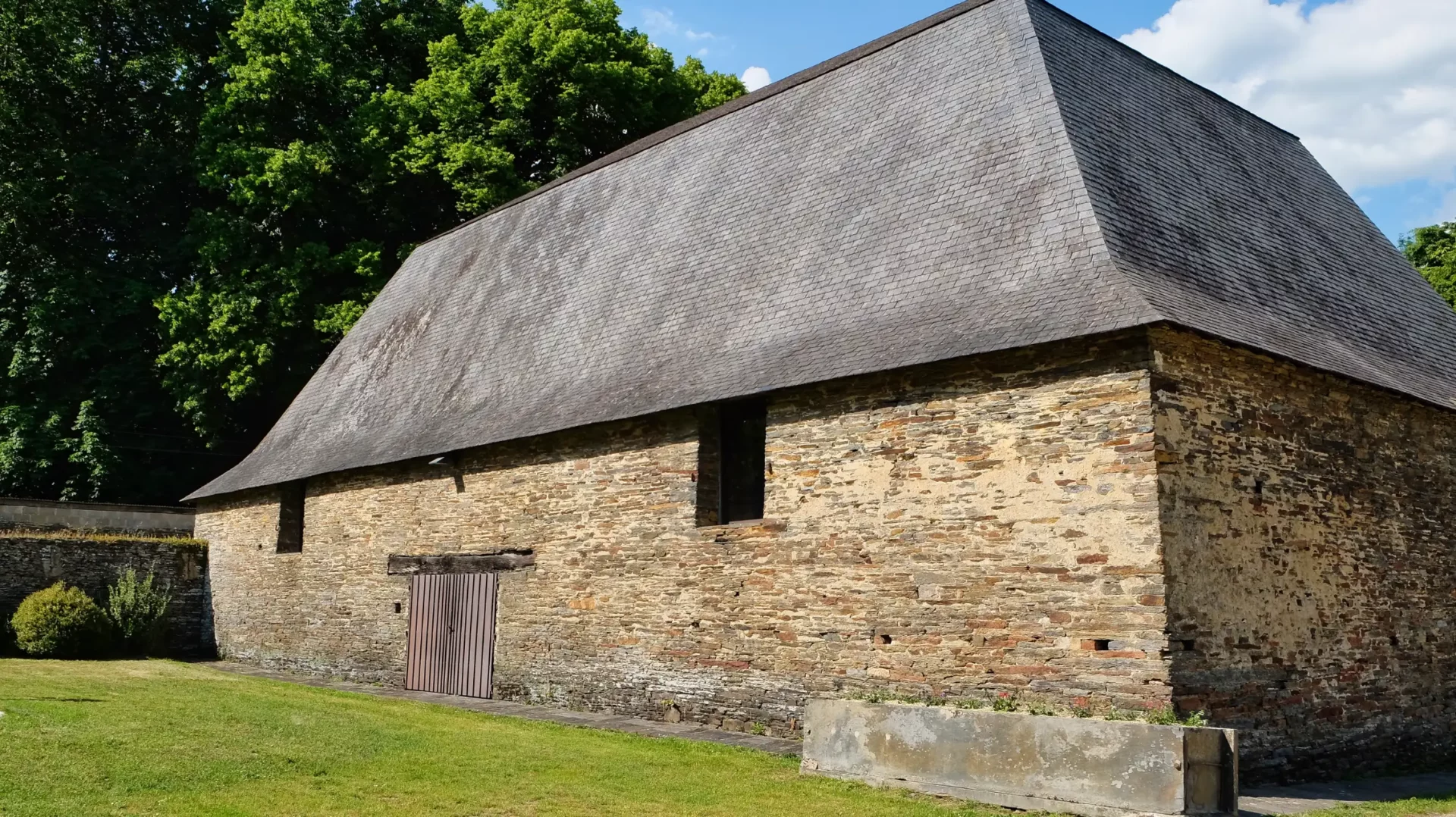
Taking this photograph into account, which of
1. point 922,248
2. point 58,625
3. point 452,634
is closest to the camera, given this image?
point 922,248

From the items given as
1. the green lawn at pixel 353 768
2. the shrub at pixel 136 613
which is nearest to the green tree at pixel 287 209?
the shrub at pixel 136 613

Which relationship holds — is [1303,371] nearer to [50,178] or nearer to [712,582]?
[712,582]

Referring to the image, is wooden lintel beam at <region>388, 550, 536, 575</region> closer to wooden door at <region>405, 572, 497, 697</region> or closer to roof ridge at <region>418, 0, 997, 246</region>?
wooden door at <region>405, 572, 497, 697</region>

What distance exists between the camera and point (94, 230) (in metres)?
27.8

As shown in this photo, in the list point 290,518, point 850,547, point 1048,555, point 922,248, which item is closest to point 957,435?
point 1048,555

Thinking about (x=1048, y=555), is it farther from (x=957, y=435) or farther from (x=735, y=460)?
(x=735, y=460)

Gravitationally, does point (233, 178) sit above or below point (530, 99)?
below

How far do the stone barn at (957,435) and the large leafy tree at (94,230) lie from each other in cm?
1246

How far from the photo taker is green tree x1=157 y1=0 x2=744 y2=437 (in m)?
24.7

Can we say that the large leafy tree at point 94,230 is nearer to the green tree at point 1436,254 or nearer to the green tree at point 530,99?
the green tree at point 530,99

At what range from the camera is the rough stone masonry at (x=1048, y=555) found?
8.71 meters

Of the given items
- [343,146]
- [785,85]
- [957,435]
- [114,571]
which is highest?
[343,146]

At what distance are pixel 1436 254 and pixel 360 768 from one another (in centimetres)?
2943

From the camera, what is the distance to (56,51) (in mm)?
25781
